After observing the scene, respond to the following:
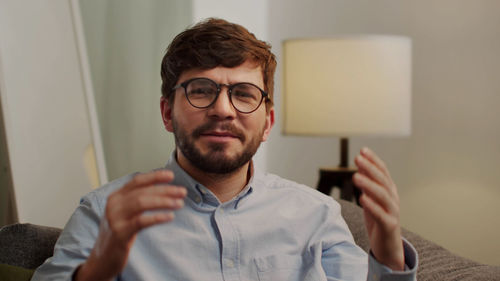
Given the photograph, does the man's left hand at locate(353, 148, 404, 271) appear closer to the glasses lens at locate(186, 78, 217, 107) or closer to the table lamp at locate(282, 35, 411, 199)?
the glasses lens at locate(186, 78, 217, 107)

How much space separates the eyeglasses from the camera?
1.21 meters

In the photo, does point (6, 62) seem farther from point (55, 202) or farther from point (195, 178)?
point (195, 178)

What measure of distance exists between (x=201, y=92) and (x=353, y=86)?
1.12 meters

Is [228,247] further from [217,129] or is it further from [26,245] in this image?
[26,245]

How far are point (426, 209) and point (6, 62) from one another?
1.97 metres

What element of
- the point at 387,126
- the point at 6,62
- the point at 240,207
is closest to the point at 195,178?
the point at 240,207

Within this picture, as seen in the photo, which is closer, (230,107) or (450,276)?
(230,107)

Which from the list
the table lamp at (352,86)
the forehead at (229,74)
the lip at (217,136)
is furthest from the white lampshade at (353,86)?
the lip at (217,136)

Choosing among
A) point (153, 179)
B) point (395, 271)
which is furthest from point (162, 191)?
point (395, 271)

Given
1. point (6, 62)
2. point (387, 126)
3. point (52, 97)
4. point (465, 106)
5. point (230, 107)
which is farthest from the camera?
point (465, 106)

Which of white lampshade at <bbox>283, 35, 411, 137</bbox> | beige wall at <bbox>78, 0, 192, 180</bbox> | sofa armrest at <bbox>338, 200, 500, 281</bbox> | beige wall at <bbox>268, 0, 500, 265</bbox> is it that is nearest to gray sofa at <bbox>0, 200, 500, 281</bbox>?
sofa armrest at <bbox>338, 200, 500, 281</bbox>

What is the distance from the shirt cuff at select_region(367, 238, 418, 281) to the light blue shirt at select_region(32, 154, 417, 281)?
10.6 inches

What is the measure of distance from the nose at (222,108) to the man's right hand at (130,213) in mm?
423

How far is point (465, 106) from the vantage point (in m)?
2.66
